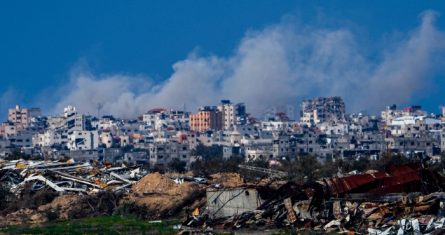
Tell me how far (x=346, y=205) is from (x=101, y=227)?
203 inches

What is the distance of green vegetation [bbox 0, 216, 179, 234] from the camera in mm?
26859

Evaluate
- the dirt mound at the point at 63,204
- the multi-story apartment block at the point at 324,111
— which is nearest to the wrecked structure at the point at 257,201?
the dirt mound at the point at 63,204

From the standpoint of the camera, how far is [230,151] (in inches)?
4476

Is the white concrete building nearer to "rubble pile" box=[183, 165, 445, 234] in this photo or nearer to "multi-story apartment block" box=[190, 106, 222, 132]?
"multi-story apartment block" box=[190, 106, 222, 132]

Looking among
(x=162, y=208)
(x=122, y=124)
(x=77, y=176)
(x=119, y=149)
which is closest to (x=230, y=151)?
(x=119, y=149)

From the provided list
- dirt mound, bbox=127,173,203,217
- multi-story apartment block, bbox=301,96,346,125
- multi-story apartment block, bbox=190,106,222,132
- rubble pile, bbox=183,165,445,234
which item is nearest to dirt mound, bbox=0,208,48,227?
dirt mound, bbox=127,173,203,217

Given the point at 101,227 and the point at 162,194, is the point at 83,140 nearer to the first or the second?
the point at 162,194

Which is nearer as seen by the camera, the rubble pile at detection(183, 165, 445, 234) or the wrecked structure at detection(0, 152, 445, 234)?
the rubble pile at detection(183, 165, 445, 234)

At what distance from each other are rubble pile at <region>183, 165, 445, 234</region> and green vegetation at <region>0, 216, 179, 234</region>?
2.78ft

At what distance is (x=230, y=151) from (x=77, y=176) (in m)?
74.7

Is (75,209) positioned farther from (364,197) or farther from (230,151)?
(230,151)

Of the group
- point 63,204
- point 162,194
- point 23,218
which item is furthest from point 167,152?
point 23,218

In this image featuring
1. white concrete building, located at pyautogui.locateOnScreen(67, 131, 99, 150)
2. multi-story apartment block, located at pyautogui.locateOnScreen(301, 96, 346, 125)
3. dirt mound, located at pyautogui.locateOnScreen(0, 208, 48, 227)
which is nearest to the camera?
dirt mound, located at pyautogui.locateOnScreen(0, 208, 48, 227)

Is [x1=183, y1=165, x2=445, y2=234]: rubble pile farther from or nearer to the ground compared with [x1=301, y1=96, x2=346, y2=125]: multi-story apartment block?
nearer to the ground
